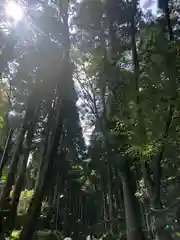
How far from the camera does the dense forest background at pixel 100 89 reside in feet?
28.5

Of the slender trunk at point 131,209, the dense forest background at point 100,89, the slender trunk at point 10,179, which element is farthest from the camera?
the slender trunk at point 131,209

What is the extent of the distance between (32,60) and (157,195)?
21.8 feet

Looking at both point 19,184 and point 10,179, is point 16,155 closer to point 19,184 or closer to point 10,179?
point 10,179

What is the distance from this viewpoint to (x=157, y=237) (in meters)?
8.93

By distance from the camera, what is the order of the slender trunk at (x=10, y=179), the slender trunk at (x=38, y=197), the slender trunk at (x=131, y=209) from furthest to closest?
the slender trunk at (x=131, y=209) → the slender trunk at (x=10, y=179) → the slender trunk at (x=38, y=197)

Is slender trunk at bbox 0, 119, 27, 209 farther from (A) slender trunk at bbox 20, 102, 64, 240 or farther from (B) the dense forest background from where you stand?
(A) slender trunk at bbox 20, 102, 64, 240

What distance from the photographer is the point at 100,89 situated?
1359cm

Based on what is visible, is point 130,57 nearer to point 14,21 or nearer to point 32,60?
point 32,60

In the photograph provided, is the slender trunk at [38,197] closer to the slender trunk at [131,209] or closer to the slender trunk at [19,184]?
the slender trunk at [19,184]

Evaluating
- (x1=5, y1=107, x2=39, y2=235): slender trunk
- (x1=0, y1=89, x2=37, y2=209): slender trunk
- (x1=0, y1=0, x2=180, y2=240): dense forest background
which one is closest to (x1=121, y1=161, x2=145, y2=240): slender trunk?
(x1=0, y1=0, x2=180, y2=240): dense forest background

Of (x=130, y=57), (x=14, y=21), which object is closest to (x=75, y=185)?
(x=130, y=57)

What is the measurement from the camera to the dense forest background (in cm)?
869

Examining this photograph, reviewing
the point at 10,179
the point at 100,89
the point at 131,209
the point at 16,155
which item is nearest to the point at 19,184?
the point at 16,155

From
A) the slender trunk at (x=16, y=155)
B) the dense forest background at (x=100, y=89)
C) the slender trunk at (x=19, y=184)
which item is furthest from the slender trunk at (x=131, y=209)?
the slender trunk at (x=16, y=155)
